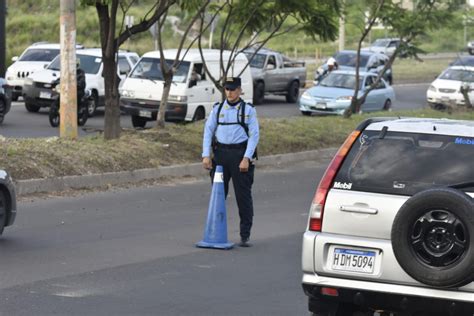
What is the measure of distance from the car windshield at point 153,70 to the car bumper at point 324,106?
6212 mm

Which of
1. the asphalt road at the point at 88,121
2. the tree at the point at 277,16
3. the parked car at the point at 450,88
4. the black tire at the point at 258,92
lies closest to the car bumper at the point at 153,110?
the asphalt road at the point at 88,121

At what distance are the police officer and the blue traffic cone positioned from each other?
180mm

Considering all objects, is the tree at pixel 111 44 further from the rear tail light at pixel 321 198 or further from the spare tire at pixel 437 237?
the spare tire at pixel 437 237

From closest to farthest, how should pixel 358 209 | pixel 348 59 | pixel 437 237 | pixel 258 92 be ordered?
pixel 437 237, pixel 358 209, pixel 258 92, pixel 348 59

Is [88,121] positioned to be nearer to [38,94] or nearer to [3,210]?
[38,94]

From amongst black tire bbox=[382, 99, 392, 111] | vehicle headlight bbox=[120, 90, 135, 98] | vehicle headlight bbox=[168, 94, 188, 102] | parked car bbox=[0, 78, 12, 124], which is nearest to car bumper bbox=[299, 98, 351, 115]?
black tire bbox=[382, 99, 392, 111]

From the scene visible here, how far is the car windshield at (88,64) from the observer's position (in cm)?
2961

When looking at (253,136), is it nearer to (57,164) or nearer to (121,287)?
(121,287)

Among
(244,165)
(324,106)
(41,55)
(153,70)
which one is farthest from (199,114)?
(244,165)

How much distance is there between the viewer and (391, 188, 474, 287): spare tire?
691 centimetres

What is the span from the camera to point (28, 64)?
107 feet

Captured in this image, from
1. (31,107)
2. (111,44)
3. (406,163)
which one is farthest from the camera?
(31,107)

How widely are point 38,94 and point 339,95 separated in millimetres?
8947

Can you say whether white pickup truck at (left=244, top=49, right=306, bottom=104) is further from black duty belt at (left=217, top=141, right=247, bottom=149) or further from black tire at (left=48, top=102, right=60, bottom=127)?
black duty belt at (left=217, top=141, right=247, bottom=149)
